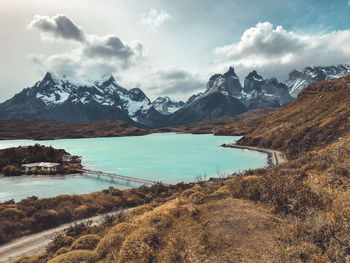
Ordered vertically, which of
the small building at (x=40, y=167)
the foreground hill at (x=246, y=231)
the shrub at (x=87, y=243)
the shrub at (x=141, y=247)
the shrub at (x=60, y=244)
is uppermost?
the foreground hill at (x=246, y=231)

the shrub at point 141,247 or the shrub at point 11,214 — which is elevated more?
the shrub at point 141,247

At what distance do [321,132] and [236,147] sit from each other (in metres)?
47.6

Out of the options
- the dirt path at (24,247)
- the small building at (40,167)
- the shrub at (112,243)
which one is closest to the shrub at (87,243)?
the shrub at (112,243)

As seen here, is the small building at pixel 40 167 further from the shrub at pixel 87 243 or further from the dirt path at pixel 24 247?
the shrub at pixel 87 243

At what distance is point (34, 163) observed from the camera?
76750mm

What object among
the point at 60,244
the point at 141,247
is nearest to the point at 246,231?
the point at 141,247

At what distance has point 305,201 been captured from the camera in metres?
11.3

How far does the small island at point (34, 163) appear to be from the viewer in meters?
68.1

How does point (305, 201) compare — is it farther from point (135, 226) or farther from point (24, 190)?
point (24, 190)

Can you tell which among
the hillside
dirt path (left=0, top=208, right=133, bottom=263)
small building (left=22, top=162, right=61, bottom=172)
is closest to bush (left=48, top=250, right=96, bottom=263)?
dirt path (left=0, top=208, right=133, bottom=263)

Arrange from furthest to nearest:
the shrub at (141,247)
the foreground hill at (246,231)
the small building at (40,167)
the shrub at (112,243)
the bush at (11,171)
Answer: the small building at (40,167)
the bush at (11,171)
the shrub at (112,243)
the shrub at (141,247)
the foreground hill at (246,231)

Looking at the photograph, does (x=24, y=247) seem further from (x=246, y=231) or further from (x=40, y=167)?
(x=40, y=167)

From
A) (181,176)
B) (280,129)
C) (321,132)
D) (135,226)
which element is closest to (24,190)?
(181,176)

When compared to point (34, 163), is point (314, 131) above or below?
above
